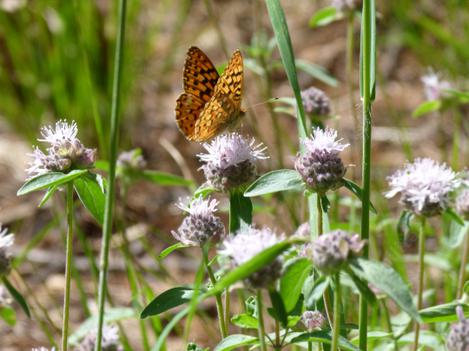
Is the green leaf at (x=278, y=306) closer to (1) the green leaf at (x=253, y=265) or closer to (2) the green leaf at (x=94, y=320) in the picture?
(1) the green leaf at (x=253, y=265)

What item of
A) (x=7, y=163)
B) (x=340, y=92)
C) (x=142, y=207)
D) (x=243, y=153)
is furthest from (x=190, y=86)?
(x=340, y=92)

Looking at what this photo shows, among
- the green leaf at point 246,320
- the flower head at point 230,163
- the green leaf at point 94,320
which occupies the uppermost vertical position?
the flower head at point 230,163

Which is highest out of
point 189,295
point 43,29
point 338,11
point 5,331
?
point 43,29

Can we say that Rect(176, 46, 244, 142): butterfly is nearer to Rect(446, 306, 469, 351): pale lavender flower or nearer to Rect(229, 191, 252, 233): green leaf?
Rect(229, 191, 252, 233): green leaf

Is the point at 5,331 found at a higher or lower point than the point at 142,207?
lower

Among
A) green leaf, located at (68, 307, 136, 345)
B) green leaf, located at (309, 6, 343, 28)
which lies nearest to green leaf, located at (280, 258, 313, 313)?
green leaf, located at (68, 307, 136, 345)

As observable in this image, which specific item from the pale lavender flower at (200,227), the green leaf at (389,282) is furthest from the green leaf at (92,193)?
the green leaf at (389,282)

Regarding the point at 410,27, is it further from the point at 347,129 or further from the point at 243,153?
the point at 243,153
